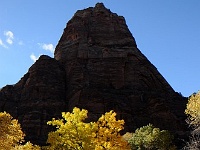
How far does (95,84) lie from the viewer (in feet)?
347

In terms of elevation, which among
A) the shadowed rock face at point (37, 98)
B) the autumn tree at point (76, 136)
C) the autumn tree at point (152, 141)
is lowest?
the autumn tree at point (76, 136)

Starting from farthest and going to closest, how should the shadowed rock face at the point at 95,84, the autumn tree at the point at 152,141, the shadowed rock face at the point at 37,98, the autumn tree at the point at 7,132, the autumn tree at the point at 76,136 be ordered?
the shadowed rock face at the point at 95,84, the shadowed rock face at the point at 37,98, the autumn tree at the point at 152,141, the autumn tree at the point at 7,132, the autumn tree at the point at 76,136

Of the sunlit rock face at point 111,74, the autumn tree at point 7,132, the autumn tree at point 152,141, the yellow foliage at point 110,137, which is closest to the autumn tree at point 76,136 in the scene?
the yellow foliage at point 110,137

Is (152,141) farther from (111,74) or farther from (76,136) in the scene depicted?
(111,74)

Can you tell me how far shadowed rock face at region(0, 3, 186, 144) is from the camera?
90.9 metres

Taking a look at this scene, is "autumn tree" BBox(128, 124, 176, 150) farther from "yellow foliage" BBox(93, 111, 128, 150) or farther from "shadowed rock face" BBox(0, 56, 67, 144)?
"yellow foliage" BBox(93, 111, 128, 150)

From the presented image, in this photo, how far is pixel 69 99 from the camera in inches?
3935

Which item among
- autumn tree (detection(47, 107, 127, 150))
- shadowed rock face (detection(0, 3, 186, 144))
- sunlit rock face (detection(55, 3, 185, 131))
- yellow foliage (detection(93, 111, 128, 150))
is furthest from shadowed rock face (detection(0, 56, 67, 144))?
autumn tree (detection(47, 107, 127, 150))

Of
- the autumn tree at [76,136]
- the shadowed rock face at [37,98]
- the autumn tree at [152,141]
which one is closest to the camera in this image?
the autumn tree at [76,136]

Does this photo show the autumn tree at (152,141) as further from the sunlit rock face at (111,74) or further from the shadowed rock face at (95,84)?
the sunlit rock face at (111,74)

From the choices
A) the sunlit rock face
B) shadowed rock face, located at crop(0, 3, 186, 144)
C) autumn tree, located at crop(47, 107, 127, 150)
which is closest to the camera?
autumn tree, located at crop(47, 107, 127, 150)

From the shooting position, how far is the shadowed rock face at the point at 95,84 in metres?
90.9

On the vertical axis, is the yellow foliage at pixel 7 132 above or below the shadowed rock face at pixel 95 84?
below

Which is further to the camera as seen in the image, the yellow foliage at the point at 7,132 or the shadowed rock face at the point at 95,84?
the shadowed rock face at the point at 95,84
